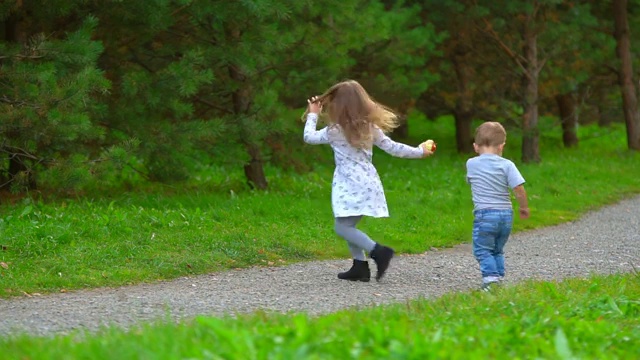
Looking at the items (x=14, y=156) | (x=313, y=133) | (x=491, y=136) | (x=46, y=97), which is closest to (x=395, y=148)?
(x=313, y=133)

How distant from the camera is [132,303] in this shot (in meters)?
7.64

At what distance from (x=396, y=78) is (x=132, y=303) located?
13.6 meters

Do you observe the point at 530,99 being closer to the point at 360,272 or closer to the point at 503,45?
the point at 503,45

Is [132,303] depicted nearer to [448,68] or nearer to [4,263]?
[4,263]

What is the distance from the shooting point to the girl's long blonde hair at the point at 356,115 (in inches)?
342

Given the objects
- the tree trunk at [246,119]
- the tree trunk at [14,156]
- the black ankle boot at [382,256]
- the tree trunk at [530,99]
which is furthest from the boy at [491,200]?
the tree trunk at [530,99]

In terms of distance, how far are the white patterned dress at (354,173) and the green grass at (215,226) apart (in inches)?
64.8

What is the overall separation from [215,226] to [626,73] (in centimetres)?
1715

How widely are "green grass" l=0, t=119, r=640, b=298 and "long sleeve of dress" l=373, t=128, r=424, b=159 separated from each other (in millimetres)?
2001

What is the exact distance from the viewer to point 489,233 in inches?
328

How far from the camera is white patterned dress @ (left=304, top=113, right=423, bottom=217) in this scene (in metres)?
8.70

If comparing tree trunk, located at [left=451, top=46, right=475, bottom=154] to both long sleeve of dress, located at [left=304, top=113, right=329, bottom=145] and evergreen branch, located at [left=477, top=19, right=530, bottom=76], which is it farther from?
long sleeve of dress, located at [left=304, top=113, right=329, bottom=145]

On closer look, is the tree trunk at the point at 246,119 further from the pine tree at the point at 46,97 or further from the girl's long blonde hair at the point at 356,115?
the girl's long blonde hair at the point at 356,115

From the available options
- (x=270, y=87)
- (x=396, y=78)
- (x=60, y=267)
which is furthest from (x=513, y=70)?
(x=60, y=267)
